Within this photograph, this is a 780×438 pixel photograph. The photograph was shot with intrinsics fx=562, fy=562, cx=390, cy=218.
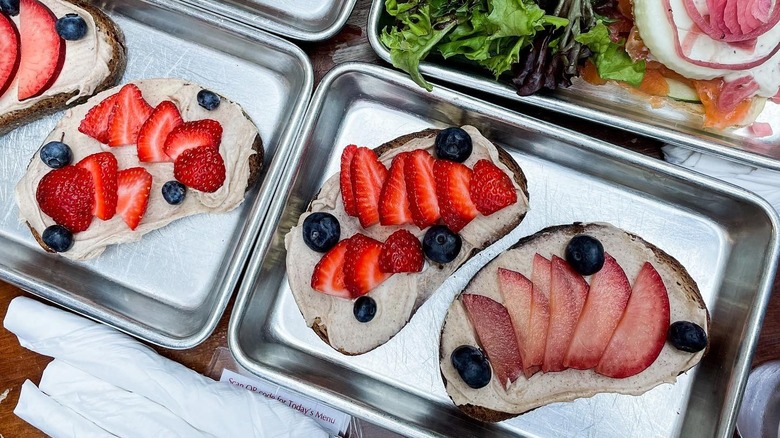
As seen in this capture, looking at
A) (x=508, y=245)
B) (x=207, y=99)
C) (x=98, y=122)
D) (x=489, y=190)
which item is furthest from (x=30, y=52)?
(x=508, y=245)

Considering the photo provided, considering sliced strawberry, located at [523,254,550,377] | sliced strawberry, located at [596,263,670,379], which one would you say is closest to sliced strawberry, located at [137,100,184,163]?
sliced strawberry, located at [523,254,550,377]

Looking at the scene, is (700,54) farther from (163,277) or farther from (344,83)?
(163,277)

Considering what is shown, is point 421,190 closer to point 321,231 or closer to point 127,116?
point 321,231

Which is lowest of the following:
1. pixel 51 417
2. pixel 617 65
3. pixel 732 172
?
pixel 51 417

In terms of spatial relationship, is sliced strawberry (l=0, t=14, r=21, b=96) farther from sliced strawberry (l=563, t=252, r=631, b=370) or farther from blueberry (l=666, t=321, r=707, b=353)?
blueberry (l=666, t=321, r=707, b=353)

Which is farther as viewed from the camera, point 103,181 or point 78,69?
point 78,69

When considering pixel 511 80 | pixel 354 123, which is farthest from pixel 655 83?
pixel 354 123

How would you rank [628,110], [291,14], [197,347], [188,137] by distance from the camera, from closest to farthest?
1. [188,137]
2. [628,110]
3. [197,347]
4. [291,14]
